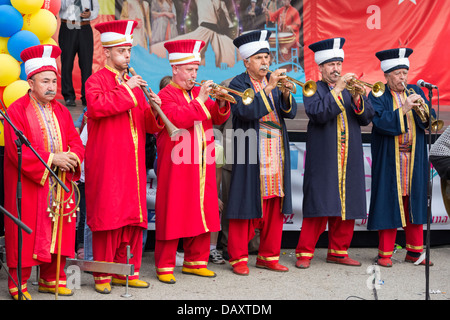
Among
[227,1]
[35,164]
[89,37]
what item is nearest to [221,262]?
[35,164]

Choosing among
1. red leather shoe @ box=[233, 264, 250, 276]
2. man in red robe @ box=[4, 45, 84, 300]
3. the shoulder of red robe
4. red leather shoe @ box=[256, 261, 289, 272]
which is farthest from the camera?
red leather shoe @ box=[256, 261, 289, 272]

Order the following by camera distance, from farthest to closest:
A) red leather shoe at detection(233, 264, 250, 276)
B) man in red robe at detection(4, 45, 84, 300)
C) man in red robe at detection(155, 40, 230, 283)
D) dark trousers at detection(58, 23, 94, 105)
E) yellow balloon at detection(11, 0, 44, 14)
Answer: dark trousers at detection(58, 23, 94, 105) → red leather shoe at detection(233, 264, 250, 276) → yellow balloon at detection(11, 0, 44, 14) → man in red robe at detection(155, 40, 230, 283) → man in red robe at detection(4, 45, 84, 300)

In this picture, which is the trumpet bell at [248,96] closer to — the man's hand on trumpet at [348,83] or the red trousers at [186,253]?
the man's hand on trumpet at [348,83]

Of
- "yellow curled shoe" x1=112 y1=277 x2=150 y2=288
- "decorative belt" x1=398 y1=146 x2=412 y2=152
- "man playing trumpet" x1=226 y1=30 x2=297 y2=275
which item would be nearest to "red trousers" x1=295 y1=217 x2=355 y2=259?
"man playing trumpet" x1=226 y1=30 x2=297 y2=275

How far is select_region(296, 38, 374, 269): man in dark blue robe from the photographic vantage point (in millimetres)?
6242

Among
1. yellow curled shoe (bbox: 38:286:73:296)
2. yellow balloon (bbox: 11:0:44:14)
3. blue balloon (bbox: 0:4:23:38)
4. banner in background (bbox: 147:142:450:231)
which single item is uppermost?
yellow balloon (bbox: 11:0:44:14)

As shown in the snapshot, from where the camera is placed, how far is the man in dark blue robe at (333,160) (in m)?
6.24

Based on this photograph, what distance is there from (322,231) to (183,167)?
1.60m

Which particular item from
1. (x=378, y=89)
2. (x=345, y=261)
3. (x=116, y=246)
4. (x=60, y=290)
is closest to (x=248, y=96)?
(x=378, y=89)

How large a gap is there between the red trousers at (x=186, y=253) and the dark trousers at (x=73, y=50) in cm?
319

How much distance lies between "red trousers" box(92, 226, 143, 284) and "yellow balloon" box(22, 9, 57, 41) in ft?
6.34

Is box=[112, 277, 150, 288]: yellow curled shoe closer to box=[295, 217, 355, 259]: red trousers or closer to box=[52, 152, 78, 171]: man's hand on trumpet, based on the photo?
box=[52, 152, 78, 171]: man's hand on trumpet

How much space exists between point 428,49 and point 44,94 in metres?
6.48

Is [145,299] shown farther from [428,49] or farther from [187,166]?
[428,49]
